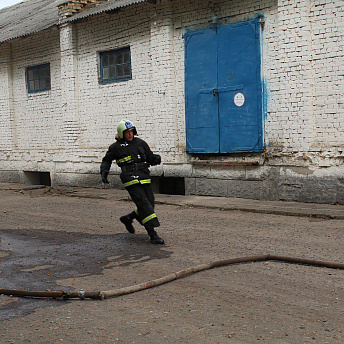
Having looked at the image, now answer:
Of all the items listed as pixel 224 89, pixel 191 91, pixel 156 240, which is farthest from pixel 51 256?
pixel 191 91

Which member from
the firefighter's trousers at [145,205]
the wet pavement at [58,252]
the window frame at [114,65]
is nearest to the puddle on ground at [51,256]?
the wet pavement at [58,252]

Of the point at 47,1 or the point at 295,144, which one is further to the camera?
the point at 47,1

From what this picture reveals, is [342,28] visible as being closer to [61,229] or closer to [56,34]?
[61,229]

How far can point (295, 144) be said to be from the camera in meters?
10.5

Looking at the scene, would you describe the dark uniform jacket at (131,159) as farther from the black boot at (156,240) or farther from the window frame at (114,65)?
the window frame at (114,65)

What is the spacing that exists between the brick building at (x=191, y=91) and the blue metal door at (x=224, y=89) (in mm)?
25

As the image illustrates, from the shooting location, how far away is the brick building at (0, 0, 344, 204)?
10.2 metres

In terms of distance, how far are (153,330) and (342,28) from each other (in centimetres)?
769

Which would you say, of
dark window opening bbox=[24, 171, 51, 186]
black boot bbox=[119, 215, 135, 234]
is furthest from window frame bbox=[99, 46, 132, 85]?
black boot bbox=[119, 215, 135, 234]

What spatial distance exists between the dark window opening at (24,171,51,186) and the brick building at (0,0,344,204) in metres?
0.05

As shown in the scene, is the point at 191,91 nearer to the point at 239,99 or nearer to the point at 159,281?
the point at 239,99

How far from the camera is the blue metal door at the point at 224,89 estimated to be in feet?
36.1

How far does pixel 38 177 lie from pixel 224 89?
8686 mm

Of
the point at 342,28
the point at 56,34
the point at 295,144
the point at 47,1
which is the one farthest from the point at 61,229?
the point at 47,1
